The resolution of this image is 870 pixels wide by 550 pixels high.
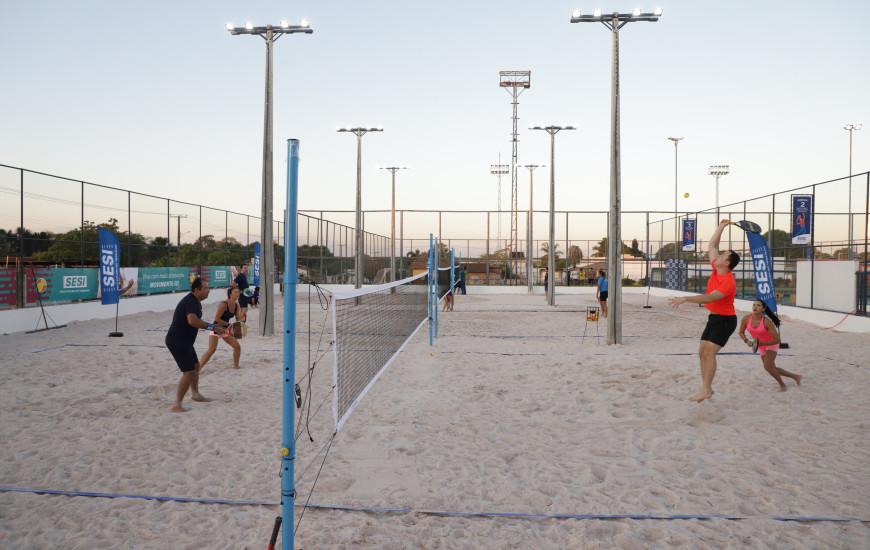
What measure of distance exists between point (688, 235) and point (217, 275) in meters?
21.2

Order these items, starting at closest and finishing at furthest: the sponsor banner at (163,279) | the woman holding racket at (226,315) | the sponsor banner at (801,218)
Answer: the woman holding racket at (226,315) → the sponsor banner at (801,218) → the sponsor banner at (163,279)

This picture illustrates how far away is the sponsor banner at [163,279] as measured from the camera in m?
18.3

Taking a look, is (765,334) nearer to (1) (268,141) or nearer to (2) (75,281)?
(1) (268,141)

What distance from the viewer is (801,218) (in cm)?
1579

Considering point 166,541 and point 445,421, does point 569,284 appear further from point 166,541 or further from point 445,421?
point 166,541

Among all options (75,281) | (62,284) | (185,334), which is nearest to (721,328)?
(185,334)

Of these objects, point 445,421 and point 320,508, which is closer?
point 320,508

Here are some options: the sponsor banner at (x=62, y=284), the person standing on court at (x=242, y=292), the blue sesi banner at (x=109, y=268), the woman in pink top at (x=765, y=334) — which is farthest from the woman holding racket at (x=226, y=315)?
the sponsor banner at (x=62, y=284)

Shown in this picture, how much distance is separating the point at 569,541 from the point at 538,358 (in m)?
6.34

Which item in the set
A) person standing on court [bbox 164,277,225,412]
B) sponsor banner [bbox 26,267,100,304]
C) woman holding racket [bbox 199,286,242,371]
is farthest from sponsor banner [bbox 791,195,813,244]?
sponsor banner [bbox 26,267,100,304]

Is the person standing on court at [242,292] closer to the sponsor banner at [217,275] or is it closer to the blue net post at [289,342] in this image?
the sponsor banner at [217,275]

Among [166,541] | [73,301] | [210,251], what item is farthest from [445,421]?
[210,251]

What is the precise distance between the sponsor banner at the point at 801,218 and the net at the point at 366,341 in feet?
35.8

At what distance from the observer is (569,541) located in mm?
3473
